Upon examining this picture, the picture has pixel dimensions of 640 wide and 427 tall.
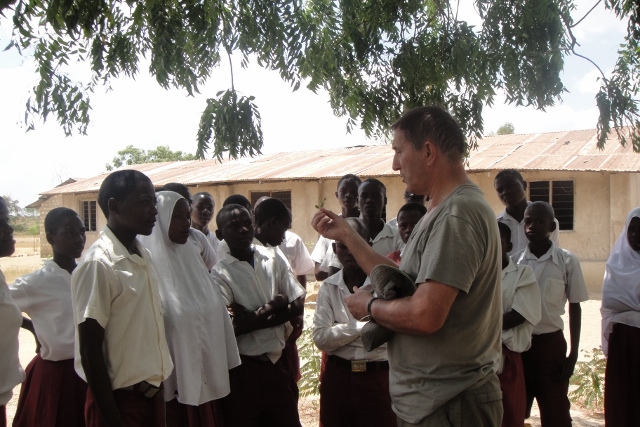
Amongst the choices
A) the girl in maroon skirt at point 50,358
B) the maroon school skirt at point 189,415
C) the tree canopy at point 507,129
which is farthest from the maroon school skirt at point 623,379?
the tree canopy at point 507,129

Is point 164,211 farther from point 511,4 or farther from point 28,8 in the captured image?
point 511,4

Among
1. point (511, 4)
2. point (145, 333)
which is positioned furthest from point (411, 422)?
point (511, 4)

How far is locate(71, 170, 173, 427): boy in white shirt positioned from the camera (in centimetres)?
231

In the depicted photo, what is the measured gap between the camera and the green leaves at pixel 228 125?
3957mm

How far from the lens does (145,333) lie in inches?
98.0

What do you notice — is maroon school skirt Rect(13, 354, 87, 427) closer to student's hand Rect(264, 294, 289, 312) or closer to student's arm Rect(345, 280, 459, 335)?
student's hand Rect(264, 294, 289, 312)

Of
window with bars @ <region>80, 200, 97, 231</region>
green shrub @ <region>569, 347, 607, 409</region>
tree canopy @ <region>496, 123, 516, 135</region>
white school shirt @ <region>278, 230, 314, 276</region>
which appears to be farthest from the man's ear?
tree canopy @ <region>496, 123, 516, 135</region>

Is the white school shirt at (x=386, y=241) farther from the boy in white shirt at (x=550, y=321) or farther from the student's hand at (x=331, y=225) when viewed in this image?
the student's hand at (x=331, y=225)

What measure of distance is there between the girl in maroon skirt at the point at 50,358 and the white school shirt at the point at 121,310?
0.82 meters

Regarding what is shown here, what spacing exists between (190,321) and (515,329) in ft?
6.47

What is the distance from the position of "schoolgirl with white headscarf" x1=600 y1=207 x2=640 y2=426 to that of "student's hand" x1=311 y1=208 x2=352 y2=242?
98.8 inches

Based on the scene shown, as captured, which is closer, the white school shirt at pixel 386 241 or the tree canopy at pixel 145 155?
the white school shirt at pixel 386 241

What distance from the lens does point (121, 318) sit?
243 centimetres

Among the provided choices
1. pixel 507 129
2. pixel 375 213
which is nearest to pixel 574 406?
pixel 375 213
